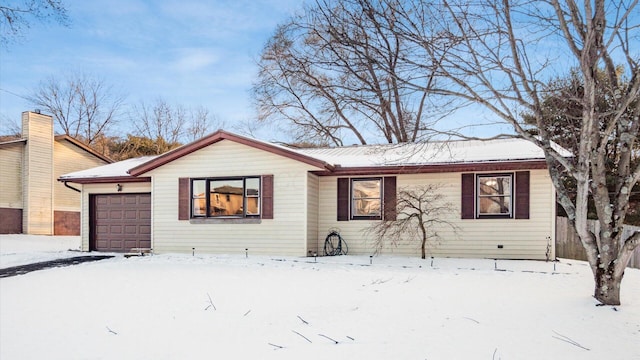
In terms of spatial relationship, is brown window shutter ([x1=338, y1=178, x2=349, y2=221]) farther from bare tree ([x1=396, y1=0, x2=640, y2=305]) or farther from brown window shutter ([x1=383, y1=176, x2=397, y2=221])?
bare tree ([x1=396, y1=0, x2=640, y2=305])

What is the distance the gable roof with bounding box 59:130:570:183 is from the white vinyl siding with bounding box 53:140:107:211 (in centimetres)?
854

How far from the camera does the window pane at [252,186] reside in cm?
1338

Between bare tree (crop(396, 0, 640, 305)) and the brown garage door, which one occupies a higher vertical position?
bare tree (crop(396, 0, 640, 305))

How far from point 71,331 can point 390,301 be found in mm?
4544

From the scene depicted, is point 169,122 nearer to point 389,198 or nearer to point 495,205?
point 389,198

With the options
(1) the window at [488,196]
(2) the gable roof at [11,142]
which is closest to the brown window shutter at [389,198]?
(1) the window at [488,196]

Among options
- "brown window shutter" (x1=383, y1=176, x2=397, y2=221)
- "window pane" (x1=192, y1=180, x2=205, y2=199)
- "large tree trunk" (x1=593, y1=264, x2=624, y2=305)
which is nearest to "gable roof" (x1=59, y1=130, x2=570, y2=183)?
"brown window shutter" (x1=383, y1=176, x2=397, y2=221)

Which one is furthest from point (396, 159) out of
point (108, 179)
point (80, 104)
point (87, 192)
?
point (80, 104)

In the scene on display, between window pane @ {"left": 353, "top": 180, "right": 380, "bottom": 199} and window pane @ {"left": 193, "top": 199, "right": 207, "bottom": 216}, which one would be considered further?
window pane @ {"left": 193, "top": 199, "right": 207, "bottom": 216}

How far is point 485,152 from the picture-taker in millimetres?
12742

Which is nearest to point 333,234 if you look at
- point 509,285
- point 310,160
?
point 310,160

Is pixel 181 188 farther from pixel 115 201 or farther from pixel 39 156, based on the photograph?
pixel 39 156

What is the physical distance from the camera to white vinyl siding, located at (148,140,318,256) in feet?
42.2

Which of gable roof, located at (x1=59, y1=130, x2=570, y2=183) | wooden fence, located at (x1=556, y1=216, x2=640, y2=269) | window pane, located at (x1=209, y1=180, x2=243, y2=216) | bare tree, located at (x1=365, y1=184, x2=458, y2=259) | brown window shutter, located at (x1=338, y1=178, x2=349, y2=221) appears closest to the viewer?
gable roof, located at (x1=59, y1=130, x2=570, y2=183)
